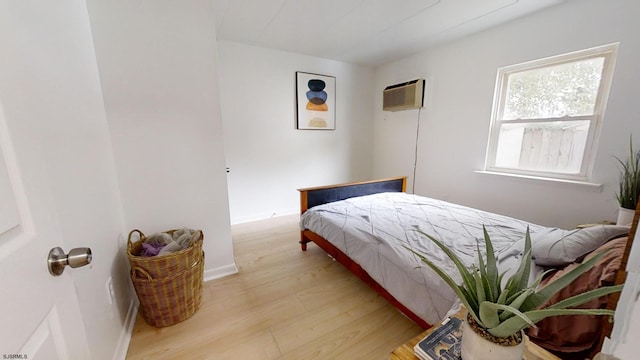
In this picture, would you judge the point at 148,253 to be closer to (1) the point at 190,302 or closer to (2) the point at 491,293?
(1) the point at 190,302

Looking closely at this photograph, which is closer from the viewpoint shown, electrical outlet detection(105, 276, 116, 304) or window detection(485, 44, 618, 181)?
electrical outlet detection(105, 276, 116, 304)

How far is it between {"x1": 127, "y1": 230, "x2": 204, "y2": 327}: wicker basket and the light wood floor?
0.09 meters

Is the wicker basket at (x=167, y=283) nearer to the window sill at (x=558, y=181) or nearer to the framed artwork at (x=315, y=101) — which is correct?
the framed artwork at (x=315, y=101)

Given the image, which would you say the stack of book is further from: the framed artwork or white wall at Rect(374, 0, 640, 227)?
the framed artwork

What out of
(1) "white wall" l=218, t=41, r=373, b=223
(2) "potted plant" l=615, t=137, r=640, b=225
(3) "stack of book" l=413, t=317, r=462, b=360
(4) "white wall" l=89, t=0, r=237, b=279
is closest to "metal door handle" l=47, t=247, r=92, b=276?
(3) "stack of book" l=413, t=317, r=462, b=360

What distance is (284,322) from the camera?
1.56 m

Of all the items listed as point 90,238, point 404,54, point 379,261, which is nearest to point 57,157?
point 90,238

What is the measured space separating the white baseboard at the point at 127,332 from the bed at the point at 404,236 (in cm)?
141

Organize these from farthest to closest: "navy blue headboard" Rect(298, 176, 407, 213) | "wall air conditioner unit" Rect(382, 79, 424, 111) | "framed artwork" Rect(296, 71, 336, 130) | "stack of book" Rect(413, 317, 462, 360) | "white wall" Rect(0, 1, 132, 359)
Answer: "framed artwork" Rect(296, 71, 336, 130)
"wall air conditioner unit" Rect(382, 79, 424, 111)
"navy blue headboard" Rect(298, 176, 407, 213)
"white wall" Rect(0, 1, 132, 359)
"stack of book" Rect(413, 317, 462, 360)

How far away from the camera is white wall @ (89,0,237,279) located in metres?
1.51

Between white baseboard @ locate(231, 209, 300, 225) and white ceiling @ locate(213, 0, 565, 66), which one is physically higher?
white ceiling @ locate(213, 0, 565, 66)

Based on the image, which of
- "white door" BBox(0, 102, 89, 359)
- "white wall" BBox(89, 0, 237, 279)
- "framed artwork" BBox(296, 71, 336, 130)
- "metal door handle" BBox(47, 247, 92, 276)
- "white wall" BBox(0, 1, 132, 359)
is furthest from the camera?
"framed artwork" BBox(296, 71, 336, 130)

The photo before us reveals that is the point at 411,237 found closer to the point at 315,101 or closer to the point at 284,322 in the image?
the point at 284,322

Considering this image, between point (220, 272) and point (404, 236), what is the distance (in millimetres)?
1546
